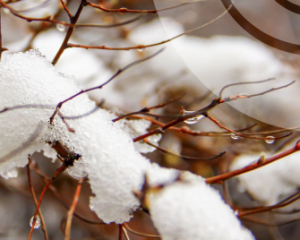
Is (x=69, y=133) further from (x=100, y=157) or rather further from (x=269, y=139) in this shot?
(x=269, y=139)

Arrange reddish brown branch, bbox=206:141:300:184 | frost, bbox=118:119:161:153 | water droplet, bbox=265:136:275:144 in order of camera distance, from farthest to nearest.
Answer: frost, bbox=118:119:161:153, water droplet, bbox=265:136:275:144, reddish brown branch, bbox=206:141:300:184

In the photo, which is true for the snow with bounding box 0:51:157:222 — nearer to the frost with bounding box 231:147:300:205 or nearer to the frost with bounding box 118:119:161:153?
the frost with bounding box 118:119:161:153

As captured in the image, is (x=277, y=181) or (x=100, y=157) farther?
(x=277, y=181)

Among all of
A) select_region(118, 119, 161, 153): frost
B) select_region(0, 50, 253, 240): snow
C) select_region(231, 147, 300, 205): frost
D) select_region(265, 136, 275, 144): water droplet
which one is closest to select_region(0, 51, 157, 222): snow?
select_region(0, 50, 253, 240): snow

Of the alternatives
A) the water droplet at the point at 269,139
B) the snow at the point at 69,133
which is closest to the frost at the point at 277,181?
the water droplet at the point at 269,139

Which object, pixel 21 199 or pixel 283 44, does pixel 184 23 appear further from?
pixel 21 199

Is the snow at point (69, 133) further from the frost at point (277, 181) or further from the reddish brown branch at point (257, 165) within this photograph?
the frost at point (277, 181)

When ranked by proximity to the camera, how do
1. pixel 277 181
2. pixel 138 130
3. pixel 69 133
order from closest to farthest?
pixel 69 133 → pixel 138 130 → pixel 277 181

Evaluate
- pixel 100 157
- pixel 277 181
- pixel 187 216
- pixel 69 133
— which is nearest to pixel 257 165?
pixel 187 216
